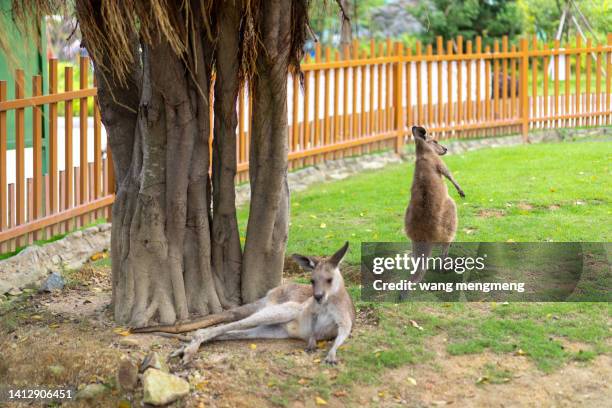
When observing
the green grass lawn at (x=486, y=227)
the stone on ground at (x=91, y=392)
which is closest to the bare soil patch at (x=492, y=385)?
the green grass lawn at (x=486, y=227)

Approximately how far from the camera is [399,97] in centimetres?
1605

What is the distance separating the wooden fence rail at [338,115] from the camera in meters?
10.0

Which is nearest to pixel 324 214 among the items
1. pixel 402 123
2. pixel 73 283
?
pixel 73 283

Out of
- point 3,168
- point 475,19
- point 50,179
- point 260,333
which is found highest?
point 475,19

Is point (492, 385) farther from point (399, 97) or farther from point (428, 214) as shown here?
point (399, 97)

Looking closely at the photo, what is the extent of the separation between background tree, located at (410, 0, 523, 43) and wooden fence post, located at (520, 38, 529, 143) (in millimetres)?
10811

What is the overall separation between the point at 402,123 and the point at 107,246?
671 cm

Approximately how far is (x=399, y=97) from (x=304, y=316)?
8.99 meters

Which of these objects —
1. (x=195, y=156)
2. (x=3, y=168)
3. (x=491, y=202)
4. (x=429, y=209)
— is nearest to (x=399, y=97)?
(x=491, y=202)

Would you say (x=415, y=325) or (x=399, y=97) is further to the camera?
(x=399, y=97)

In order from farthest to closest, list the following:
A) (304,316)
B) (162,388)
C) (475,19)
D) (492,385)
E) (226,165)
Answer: (475,19) → (226,165) → (304,316) → (492,385) → (162,388)

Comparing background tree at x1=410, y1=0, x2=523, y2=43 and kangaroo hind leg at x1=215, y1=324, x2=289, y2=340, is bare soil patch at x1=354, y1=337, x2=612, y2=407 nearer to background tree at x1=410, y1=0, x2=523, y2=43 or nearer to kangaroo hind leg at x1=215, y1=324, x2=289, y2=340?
kangaroo hind leg at x1=215, y1=324, x2=289, y2=340

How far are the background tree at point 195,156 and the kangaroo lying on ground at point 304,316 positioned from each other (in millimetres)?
445

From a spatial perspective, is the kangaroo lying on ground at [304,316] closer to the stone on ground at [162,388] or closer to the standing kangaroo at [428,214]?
the stone on ground at [162,388]
